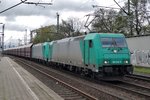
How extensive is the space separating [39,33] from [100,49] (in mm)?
100394

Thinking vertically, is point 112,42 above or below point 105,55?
above

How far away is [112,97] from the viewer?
14.7 metres

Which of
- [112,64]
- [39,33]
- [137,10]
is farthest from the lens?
[39,33]

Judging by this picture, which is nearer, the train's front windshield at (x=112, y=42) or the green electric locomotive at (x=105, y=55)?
the green electric locomotive at (x=105, y=55)

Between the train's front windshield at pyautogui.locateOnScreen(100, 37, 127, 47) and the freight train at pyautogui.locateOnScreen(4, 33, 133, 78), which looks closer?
the freight train at pyautogui.locateOnScreen(4, 33, 133, 78)

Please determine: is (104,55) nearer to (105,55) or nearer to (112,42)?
(105,55)

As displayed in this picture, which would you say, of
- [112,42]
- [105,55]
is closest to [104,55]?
[105,55]

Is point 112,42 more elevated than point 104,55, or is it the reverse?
point 112,42

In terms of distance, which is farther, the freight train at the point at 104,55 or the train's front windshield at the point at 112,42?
the train's front windshield at the point at 112,42

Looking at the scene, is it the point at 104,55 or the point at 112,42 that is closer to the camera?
the point at 104,55

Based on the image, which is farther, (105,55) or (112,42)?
(112,42)

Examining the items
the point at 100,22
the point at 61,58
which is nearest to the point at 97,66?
the point at 61,58

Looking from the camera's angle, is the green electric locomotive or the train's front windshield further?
the train's front windshield

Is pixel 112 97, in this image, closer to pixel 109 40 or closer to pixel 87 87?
pixel 87 87
